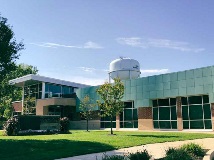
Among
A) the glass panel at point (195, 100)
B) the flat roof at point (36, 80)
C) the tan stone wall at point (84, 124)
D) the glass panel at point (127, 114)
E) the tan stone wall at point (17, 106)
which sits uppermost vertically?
the flat roof at point (36, 80)

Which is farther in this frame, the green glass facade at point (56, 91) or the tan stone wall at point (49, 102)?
the green glass facade at point (56, 91)

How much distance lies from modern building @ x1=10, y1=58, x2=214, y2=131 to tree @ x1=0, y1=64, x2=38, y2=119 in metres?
3.86

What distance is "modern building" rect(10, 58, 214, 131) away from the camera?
32.6 meters

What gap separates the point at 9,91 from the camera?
1166 inches

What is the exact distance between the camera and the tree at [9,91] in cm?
2933

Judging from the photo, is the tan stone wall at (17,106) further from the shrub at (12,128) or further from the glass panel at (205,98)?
the glass panel at (205,98)

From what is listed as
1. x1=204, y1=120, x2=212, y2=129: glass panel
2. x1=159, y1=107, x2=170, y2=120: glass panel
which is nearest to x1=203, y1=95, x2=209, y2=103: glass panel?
x1=204, y1=120, x2=212, y2=129: glass panel

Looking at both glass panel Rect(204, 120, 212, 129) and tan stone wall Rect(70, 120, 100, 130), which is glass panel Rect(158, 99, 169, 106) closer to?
glass panel Rect(204, 120, 212, 129)

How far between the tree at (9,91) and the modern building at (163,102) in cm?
386

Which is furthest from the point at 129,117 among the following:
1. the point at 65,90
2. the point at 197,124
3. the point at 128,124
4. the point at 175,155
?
the point at 175,155

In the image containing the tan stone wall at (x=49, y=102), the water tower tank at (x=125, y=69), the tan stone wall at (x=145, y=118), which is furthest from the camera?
the tan stone wall at (x=49, y=102)

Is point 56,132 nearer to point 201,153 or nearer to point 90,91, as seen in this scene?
Result: point 90,91

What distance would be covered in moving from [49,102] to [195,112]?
1029 inches

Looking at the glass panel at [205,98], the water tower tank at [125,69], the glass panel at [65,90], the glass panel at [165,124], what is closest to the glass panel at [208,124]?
the glass panel at [205,98]
